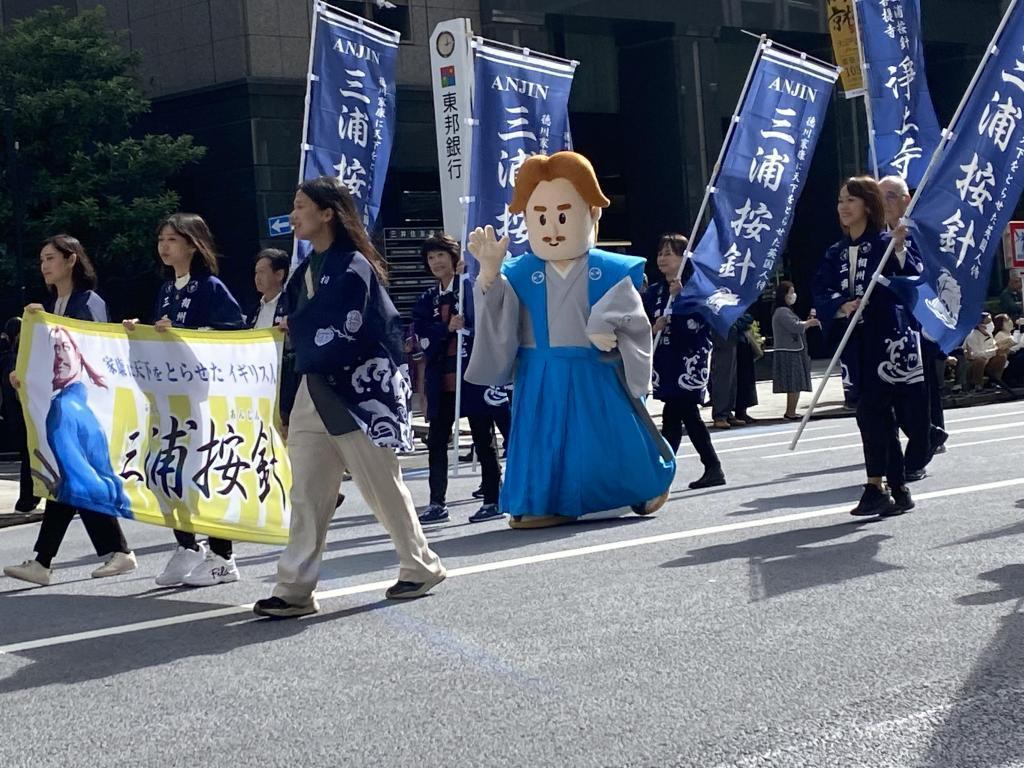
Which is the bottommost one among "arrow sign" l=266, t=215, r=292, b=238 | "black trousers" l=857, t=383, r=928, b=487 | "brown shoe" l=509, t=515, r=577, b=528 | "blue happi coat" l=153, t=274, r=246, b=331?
"brown shoe" l=509, t=515, r=577, b=528

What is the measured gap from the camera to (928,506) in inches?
329

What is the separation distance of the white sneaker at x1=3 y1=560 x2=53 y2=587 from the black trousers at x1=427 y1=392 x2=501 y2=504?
2.73m

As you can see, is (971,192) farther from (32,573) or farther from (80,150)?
(80,150)

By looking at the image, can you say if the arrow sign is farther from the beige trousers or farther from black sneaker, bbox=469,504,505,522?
the beige trousers

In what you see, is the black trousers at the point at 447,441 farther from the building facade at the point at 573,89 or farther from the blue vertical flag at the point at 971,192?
the building facade at the point at 573,89

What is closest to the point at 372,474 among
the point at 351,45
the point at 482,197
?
the point at 482,197

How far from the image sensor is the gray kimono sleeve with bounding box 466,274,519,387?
844 cm

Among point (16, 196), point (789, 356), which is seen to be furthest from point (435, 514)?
point (16, 196)

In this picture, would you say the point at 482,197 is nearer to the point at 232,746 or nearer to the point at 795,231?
the point at 232,746

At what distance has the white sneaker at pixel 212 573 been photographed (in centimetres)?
711

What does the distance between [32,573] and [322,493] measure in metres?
1.95

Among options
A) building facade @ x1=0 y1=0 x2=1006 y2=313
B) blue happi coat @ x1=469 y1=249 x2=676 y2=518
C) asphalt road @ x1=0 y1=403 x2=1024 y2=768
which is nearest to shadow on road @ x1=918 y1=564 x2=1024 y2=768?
asphalt road @ x1=0 y1=403 x2=1024 y2=768

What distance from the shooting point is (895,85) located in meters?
14.3

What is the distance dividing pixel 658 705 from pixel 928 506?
14.0ft
